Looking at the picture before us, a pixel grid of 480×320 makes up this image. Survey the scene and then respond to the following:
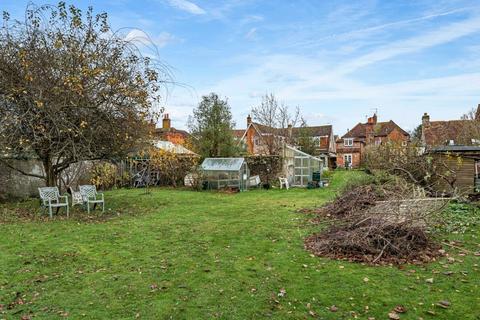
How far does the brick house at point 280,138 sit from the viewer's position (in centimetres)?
3368

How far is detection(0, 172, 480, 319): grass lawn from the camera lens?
442cm

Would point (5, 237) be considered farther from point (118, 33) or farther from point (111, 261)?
point (118, 33)

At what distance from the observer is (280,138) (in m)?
33.1

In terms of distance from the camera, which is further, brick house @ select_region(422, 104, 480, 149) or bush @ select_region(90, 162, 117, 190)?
brick house @ select_region(422, 104, 480, 149)

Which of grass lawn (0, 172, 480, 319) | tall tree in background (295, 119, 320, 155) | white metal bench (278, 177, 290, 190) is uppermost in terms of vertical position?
tall tree in background (295, 119, 320, 155)

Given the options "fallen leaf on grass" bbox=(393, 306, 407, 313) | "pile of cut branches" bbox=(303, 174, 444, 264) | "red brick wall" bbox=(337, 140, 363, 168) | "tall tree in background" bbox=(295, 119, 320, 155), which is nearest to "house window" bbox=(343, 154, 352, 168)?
"red brick wall" bbox=(337, 140, 363, 168)

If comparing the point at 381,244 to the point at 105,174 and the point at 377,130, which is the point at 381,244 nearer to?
the point at 105,174

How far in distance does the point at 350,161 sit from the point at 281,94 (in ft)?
73.9

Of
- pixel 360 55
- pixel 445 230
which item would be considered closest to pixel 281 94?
pixel 360 55

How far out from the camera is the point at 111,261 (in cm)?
650

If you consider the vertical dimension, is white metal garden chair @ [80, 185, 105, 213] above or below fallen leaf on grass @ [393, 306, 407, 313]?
above

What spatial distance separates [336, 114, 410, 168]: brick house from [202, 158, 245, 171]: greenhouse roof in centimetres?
3316

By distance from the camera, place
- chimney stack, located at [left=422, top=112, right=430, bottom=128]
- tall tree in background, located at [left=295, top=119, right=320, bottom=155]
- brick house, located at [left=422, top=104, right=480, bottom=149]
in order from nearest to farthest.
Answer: brick house, located at [left=422, top=104, right=480, bottom=149] < tall tree in background, located at [left=295, top=119, right=320, bottom=155] < chimney stack, located at [left=422, top=112, right=430, bottom=128]

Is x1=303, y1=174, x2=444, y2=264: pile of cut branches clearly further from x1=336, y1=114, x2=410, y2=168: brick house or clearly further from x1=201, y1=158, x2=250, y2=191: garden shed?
x1=336, y1=114, x2=410, y2=168: brick house
